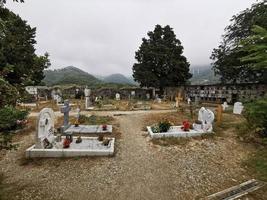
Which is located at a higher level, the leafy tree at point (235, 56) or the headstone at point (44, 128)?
the leafy tree at point (235, 56)

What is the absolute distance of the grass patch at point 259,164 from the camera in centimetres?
671

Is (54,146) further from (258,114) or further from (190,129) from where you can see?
(258,114)

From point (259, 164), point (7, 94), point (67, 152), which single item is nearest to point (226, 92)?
point (259, 164)

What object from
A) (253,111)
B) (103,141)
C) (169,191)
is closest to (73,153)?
(103,141)

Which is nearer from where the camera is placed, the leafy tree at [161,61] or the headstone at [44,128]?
the headstone at [44,128]

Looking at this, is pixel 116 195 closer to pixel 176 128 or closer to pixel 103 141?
pixel 103 141

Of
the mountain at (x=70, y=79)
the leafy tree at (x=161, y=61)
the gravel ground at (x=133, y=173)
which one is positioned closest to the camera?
the gravel ground at (x=133, y=173)

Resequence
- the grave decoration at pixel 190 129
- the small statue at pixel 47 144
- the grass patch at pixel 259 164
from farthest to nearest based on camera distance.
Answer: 1. the grave decoration at pixel 190 129
2. the small statue at pixel 47 144
3. the grass patch at pixel 259 164

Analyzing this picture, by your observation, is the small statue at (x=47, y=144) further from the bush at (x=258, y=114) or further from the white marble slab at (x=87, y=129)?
the bush at (x=258, y=114)

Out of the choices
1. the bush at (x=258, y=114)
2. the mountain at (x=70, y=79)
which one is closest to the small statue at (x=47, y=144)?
the bush at (x=258, y=114)

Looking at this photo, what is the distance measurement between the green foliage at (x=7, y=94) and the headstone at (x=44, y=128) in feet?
14.7

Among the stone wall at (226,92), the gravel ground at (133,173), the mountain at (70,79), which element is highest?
the mountain at (70,79)

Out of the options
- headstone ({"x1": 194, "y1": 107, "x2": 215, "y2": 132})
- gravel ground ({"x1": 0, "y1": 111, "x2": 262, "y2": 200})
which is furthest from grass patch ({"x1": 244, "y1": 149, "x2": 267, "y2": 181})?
headstone ({"x1": 194, "y1": 107, "x2": 215, "y2": 132})

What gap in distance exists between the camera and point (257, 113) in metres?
8.80
